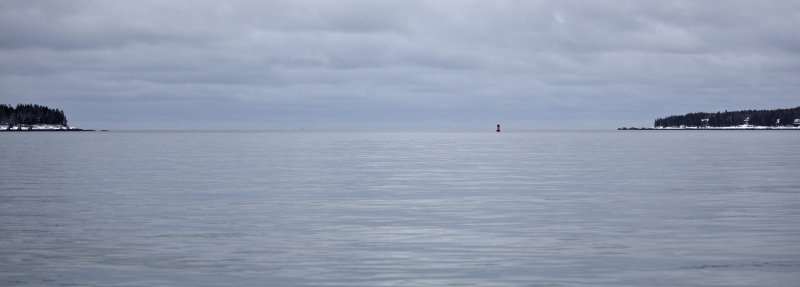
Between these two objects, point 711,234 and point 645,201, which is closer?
point 711,234

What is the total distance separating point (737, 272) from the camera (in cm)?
1798

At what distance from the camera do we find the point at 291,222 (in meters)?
26.7

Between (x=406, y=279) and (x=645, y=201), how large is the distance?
60.3 feet

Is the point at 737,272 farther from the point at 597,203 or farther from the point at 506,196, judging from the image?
the point at 506,196

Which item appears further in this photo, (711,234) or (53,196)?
(53,196)

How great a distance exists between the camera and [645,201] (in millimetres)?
33312

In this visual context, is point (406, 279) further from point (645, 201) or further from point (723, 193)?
point (723, 193)

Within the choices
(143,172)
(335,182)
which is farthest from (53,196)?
(143,172)

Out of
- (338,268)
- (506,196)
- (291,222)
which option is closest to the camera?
(338,268)

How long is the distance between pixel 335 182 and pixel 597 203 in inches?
614

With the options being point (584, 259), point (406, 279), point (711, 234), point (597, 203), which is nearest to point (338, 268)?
point (406, 279)

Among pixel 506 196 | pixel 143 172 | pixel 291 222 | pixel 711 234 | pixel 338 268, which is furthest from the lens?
pixel 143 172

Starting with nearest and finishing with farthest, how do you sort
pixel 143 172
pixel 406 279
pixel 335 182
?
pixel 406 279, pixel 335 182, pixel 143 172

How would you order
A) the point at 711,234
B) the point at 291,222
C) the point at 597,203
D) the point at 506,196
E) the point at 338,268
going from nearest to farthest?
the point at 338,268 < the point at 711,234 < the point at 291,222 < the point at 597,203 < the point at 506,196
